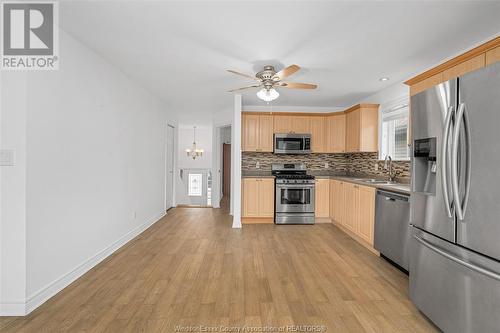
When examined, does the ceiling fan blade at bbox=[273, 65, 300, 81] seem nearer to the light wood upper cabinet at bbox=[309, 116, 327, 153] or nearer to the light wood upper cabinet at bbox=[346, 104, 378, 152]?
the light wood upper cabinet at bbox=[346, 104, 378, 152]

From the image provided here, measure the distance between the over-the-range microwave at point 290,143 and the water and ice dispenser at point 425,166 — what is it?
3098 mm

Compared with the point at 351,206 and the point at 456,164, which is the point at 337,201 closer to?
the point at 351,206

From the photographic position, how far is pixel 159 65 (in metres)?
3.12


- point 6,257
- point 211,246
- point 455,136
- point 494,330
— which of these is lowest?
point 211,246

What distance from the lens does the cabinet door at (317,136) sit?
521 centimetres

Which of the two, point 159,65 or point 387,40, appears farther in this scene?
point 159,65

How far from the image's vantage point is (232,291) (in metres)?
2.26

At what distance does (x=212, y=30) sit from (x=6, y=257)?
255 centimetres

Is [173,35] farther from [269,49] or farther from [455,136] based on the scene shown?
[455,136]

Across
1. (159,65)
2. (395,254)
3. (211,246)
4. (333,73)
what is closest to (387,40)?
(333,73)

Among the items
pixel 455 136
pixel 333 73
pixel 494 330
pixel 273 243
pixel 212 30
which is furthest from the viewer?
pixel 273 243

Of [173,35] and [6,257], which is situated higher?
[173,35]

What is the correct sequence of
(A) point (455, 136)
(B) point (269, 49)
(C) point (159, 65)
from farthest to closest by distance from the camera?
1. (C) point (159, 65)
2. (B) point (269, 49)
3. (A) point (455, 136)

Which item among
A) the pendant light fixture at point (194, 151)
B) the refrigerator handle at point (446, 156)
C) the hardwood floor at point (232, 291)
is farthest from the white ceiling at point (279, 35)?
the pendant light fixture at point (194, 151)
